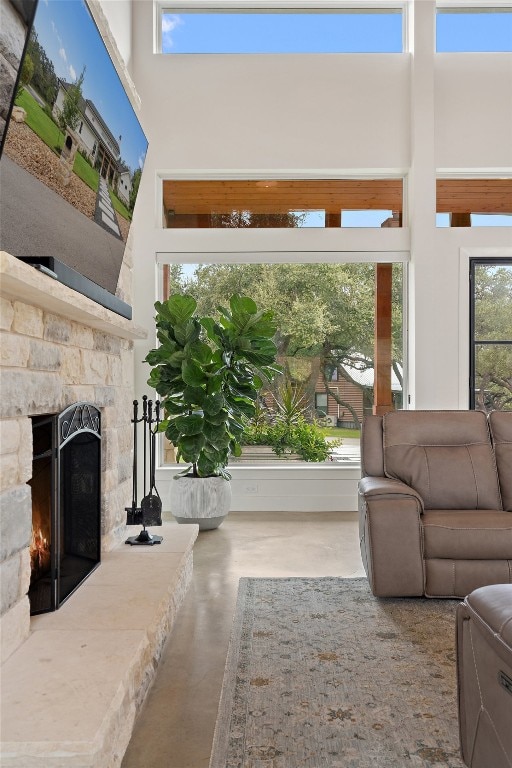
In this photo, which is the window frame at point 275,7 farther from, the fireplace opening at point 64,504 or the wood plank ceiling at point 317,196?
the fireplace opening at point 64,504

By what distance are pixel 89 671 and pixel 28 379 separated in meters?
0.92

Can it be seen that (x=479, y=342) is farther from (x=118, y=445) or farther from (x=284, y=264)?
(x=118, y=445)

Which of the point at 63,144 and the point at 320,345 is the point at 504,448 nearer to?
the point at 320,345

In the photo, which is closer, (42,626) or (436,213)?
(42,626)

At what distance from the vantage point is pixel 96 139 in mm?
2549

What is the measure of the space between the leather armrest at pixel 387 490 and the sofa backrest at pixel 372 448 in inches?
10.7

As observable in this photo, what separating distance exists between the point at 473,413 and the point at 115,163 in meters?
2.52

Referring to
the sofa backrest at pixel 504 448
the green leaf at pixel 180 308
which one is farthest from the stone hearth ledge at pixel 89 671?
the green leaf at pixel 180 308

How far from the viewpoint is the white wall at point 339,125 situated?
567 centimetres

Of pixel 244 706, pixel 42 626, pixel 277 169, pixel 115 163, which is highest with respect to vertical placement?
pixel 277 169

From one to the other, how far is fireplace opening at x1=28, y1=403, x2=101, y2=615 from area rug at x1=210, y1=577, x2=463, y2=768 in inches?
28.8

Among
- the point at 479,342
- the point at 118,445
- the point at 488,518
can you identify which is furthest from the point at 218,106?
the point at 488,518

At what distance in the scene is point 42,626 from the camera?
2.20 metres

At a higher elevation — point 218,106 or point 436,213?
point 218,106
